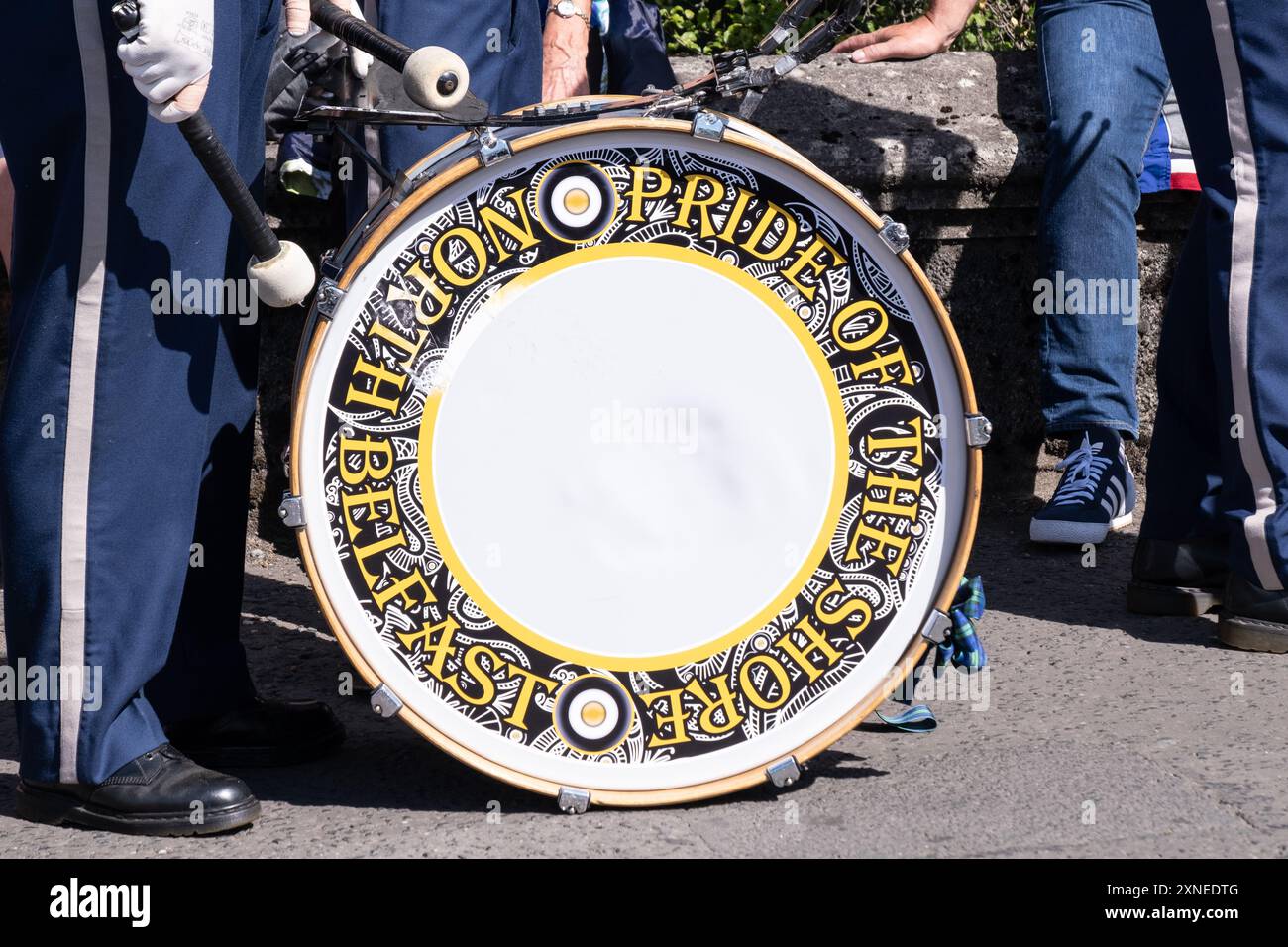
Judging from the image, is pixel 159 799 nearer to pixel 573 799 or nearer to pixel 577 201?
pixel 573 799

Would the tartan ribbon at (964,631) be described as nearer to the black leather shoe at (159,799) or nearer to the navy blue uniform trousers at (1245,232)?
the navy blue uniform trousers at (1245,232)

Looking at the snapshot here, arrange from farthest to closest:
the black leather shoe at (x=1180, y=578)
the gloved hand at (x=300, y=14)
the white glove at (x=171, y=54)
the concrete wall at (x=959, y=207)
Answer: the concrete wall at (x=959, y=207) < the black leather shoe at (x=1180, y=578) < the gloved hand at (x=300, y=14) < the white glove at (x=171, y=54)

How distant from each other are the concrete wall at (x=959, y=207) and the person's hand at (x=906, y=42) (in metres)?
0.04

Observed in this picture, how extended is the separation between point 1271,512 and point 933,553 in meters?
1.00

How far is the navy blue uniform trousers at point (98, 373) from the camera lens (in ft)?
6.89

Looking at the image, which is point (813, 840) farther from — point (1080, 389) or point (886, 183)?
point (886, 183)

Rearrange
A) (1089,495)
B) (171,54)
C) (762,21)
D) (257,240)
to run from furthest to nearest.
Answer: (762,21) → (1089,495) → (257,240) → (171,54)

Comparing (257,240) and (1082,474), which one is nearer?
(257,240)

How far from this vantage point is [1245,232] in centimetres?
292

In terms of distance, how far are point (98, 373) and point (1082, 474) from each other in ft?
7.28
